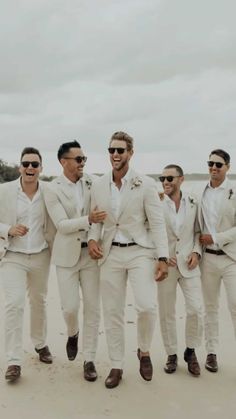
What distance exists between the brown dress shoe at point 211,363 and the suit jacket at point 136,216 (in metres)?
1.42

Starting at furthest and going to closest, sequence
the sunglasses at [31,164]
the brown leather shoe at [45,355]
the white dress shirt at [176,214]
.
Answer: the brown leather shoe at [45,355] → the white dress shirt at [176,214] → the sunglasses at [31,164]

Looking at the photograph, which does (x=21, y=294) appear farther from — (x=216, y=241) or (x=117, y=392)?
→ (x=216, y=241)

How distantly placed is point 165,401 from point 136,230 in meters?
1.67

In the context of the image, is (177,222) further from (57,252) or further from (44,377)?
(44,377)

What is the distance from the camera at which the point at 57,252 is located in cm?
589

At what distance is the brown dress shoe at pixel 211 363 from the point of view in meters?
6.09

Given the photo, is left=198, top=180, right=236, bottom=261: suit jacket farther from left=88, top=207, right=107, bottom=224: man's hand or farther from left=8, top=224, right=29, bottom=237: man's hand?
left=8, top=224, right=29, bottom=237: man's hand

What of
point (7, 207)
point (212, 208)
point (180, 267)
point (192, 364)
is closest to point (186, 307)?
point (180, 267)

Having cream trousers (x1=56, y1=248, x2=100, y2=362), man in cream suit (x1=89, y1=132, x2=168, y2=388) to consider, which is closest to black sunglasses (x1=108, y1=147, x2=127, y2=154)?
man in cream suit (x1=89, y1=132, x2=168, y2=388)

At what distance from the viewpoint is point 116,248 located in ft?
18.7

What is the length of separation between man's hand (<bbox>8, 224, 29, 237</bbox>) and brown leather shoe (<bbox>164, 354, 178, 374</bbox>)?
210cm

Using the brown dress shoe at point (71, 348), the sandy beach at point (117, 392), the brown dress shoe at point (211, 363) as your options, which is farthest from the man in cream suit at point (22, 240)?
the brown dress shoe at point (211, 363)

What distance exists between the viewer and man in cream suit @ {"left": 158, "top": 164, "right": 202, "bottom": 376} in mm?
5941

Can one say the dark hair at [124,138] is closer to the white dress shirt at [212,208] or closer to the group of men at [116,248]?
the group of men at [116,248]
